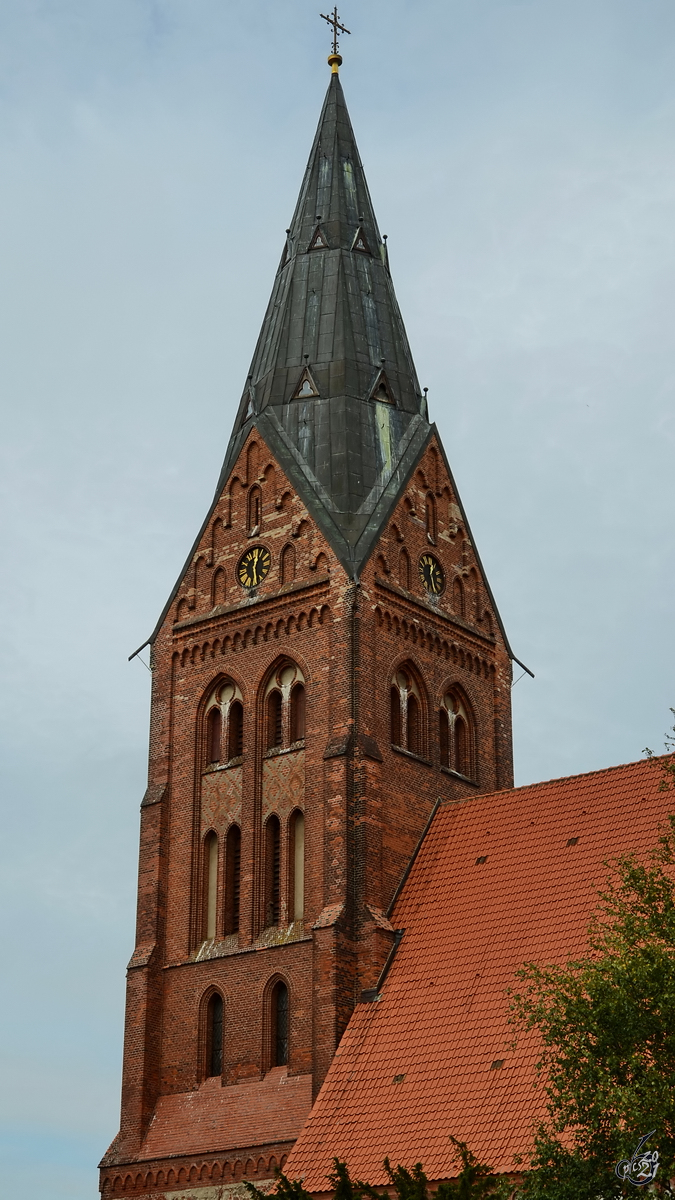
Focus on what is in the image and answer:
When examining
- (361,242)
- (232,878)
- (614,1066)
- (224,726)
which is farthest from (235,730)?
(614,1066)

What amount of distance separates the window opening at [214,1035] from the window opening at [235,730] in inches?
201

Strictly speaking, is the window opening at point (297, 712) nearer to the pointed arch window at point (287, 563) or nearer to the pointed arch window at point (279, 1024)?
the pointed arch window at point (287, 563)

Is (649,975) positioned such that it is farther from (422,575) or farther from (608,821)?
(422,575)

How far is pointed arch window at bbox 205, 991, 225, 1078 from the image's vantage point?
118ft

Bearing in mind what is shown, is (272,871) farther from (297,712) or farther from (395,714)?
(395,714)

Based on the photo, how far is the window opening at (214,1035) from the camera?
3603 cm

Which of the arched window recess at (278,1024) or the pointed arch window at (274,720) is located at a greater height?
the pointed arch window at (274,720)

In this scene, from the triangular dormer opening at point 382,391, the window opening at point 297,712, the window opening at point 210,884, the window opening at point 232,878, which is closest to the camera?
the window opening at point 232,878

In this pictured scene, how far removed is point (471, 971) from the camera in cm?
3281

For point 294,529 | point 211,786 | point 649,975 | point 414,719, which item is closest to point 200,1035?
point 211,786

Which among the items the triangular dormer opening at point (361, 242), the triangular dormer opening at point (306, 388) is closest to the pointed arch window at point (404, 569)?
the triangular dormer opening at point (306, 388)

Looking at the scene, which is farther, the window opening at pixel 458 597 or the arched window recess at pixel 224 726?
the window opening at pixel 458 597

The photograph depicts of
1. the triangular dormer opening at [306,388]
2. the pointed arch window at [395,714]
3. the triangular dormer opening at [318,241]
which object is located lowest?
the pointed arch window at [395,714]

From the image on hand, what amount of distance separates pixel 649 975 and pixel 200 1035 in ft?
56.3
